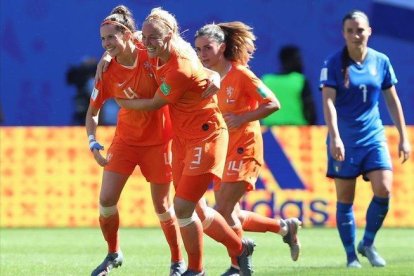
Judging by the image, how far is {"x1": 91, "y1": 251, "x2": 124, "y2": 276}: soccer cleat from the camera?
413 inches

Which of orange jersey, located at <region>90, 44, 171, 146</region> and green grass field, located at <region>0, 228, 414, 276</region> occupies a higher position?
orange jersey, located at <region>90, 44, 171, 146</region>

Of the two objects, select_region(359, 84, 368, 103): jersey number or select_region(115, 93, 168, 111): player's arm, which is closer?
select_region(115, 93, 168, 111): player's arm

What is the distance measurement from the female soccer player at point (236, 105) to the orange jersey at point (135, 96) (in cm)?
56

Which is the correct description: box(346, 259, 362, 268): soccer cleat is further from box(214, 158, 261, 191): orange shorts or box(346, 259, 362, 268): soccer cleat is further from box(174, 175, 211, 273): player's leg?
box(174, 175, 211, 273): player's leg

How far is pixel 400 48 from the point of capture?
60.7 feet

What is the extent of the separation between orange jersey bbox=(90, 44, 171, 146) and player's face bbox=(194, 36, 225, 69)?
0.59 meters

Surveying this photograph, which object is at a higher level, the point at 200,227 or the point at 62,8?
the point at 62,8

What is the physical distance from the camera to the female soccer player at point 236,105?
1069 cm

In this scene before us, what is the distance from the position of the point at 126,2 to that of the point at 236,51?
7.61 meters

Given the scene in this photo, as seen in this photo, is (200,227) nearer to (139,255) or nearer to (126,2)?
(139,255)

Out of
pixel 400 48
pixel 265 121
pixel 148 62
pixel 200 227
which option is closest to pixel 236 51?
pixel 148 62

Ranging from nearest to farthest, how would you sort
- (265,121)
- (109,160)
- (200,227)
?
(200,227) < (109,160) < (265,121)

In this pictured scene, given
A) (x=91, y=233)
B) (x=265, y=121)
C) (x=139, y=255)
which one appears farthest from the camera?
(x=265, y=121)

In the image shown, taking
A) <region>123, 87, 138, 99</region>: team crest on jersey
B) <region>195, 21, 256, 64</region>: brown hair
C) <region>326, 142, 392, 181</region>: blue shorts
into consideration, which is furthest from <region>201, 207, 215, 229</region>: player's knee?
<region>326, 142, 392, 181</region>: blue shorts
